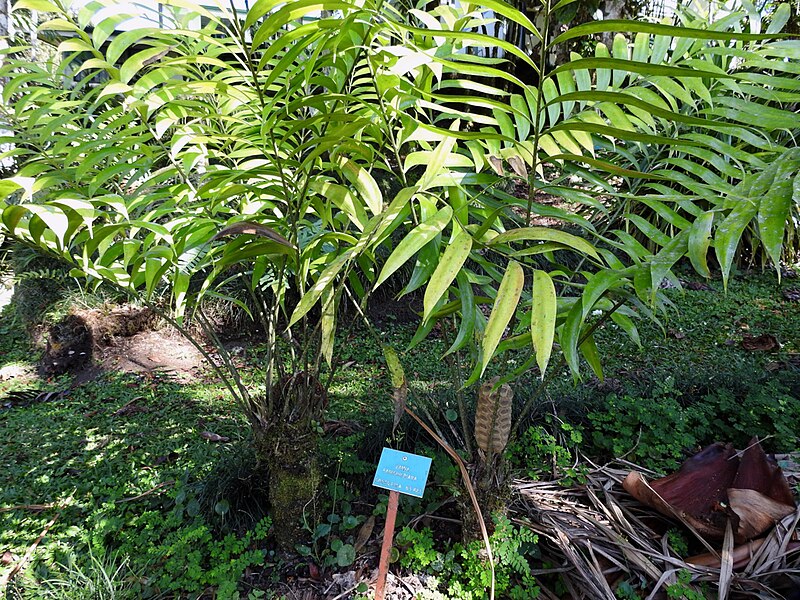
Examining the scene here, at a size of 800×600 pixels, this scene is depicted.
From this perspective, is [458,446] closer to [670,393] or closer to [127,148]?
[670,393]

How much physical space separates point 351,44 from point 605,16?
317 cm

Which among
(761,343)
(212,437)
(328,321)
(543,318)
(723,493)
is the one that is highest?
(543,318)

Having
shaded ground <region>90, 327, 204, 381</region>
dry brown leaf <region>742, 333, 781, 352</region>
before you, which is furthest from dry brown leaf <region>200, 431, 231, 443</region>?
dry brown leaf <region>742, 333, 781, 352</region>

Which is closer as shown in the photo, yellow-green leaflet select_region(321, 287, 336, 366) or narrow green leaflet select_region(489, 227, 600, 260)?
narrow green leaflet select_region(489, 227, 600, 260)

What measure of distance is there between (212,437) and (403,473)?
3.37ft

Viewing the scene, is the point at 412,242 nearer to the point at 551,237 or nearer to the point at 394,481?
the point at 551,237

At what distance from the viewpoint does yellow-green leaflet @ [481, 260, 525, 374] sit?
2.01 ft

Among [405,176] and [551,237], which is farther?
[405,176]

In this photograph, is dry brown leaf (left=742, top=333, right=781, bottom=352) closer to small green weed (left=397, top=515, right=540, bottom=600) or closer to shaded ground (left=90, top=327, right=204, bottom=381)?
small green weed (left=397, top=515, right=540, bottom=600)

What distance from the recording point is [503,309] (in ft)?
2.07

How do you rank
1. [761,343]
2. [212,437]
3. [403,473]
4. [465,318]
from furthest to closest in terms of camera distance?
[761,343], [212,437], [403,473], [465,318]

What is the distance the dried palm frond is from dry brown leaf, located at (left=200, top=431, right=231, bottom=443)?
1.03 meters

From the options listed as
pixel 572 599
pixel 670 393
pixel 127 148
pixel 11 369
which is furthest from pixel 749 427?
pixel 11 369

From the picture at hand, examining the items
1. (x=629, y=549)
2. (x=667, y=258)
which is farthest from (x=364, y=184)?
(x=629, y=549)
